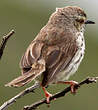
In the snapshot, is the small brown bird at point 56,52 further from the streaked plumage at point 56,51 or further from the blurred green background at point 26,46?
the blurred green background at point 26,46

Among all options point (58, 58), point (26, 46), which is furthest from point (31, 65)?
point (26, 46)

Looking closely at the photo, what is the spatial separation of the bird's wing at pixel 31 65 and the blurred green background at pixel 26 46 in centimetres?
702

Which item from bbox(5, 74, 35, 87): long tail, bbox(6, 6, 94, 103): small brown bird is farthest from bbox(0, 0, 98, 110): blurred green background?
bbox(5, 74, 35, 87): long tail

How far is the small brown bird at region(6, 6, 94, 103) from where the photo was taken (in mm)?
8750

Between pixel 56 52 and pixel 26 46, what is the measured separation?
11559 millimetres

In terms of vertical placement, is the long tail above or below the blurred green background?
above

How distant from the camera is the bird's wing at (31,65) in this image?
8.49m

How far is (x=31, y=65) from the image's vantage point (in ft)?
29.2

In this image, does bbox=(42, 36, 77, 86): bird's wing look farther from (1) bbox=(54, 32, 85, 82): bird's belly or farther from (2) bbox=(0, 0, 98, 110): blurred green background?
(2) bbox=(0, 0, 98, 110): blurred green background

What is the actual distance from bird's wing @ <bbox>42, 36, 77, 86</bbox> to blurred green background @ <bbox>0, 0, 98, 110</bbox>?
672 cm

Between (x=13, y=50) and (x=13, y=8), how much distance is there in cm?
846

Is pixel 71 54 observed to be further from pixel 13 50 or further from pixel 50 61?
pixel 13 50

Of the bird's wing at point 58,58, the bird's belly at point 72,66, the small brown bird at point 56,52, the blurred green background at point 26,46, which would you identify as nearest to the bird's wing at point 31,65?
the small brown bird at point 56,52

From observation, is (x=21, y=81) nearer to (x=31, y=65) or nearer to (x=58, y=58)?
(x=31, y=65)
